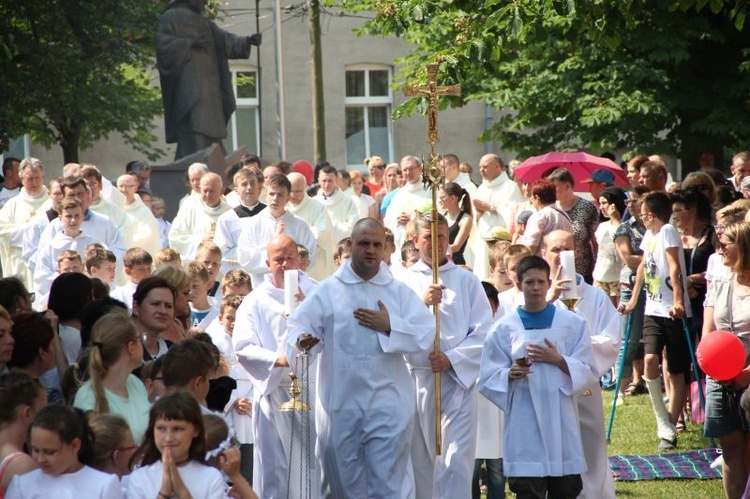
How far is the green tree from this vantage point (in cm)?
2411

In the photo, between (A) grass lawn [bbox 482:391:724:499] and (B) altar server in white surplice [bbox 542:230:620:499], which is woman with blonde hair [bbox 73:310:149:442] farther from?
(A) grass lawn [bbox 482:391:724:499]

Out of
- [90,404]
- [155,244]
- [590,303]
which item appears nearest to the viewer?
[90,404]

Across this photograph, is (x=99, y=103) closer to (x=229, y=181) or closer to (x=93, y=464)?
(x=229, y=181)

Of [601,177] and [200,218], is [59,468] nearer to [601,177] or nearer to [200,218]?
[200,218]

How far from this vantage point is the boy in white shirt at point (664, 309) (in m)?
11.1

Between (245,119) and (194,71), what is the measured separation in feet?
54.2

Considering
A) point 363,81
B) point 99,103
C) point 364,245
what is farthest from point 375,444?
point 363,81

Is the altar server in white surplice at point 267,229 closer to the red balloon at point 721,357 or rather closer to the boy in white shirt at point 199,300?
the boy in white shirt at point 199,300

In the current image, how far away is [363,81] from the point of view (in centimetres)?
3675

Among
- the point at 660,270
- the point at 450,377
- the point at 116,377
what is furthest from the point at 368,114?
the point at 116,377

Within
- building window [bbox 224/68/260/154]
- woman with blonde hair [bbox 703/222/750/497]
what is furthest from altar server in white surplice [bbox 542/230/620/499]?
building window [bbox 224/68/260/154]

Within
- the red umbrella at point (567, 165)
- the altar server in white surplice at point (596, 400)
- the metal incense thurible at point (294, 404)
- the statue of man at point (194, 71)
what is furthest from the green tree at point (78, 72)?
the altar server in white surplice at point (596, 400)

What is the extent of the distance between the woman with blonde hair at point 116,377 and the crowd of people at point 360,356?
0.01 metres

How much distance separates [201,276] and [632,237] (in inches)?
168
